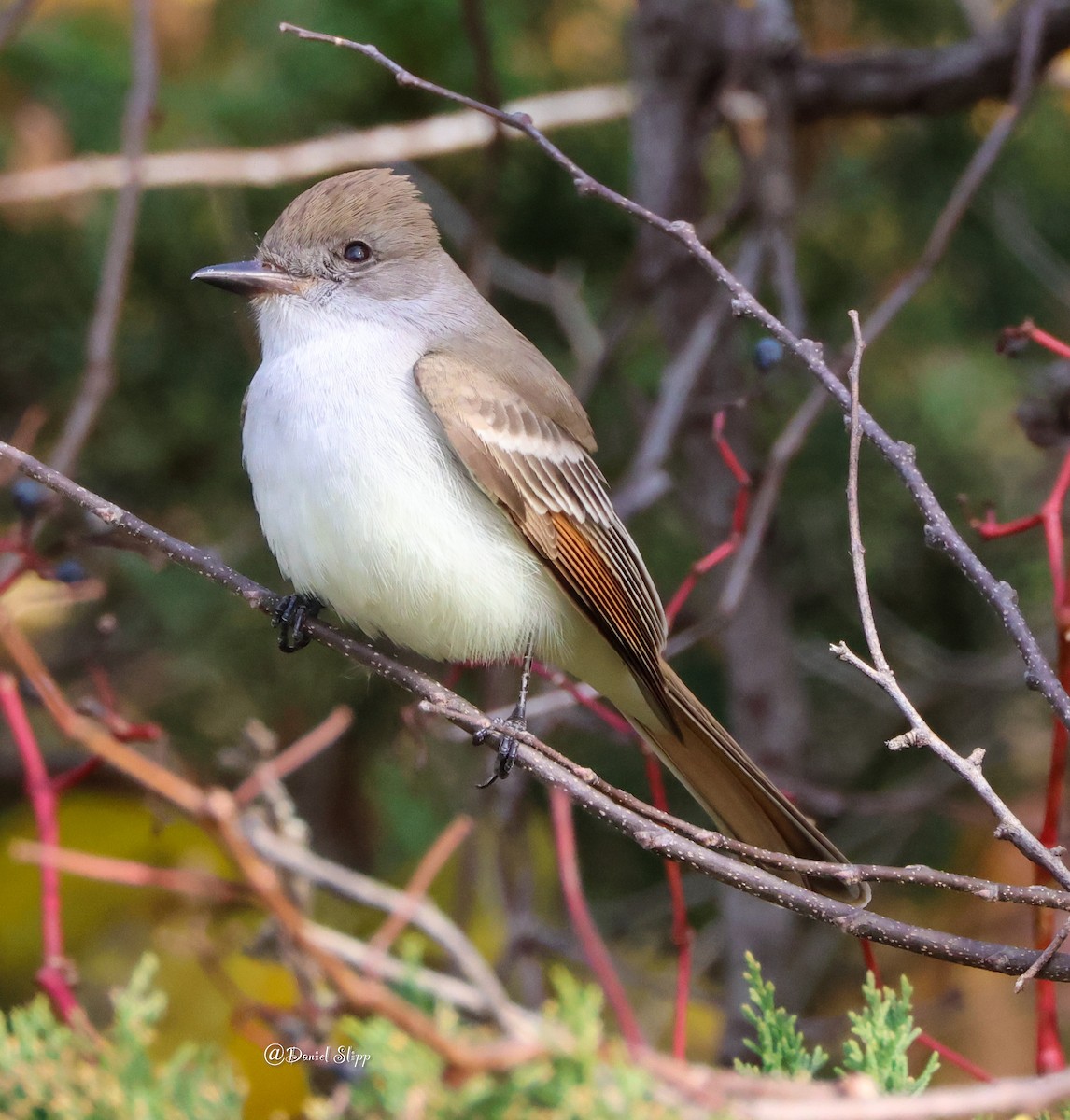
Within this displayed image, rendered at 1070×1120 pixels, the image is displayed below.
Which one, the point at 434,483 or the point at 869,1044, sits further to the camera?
the point at 434,483

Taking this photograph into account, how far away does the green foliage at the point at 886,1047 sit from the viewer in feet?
4.72

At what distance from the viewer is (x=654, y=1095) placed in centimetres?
110

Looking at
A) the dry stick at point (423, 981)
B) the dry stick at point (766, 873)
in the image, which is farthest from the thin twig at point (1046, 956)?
the dry stick at point (423, 981)

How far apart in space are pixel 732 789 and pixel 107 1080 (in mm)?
1492

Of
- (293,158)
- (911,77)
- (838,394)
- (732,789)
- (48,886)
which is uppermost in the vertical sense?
(911,77)

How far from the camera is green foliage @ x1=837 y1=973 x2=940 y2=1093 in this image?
1.44 m

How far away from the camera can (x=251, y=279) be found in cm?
274

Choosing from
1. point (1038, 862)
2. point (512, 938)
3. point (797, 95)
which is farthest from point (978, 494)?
point (1038, 862)

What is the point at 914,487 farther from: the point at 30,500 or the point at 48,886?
the point at 30,500

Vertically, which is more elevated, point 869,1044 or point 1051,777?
point 1051,777

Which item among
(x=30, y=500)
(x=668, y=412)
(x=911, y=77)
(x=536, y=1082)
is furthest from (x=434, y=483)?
(x=911, y=77)

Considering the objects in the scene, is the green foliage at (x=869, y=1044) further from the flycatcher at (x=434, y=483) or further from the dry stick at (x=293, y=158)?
the dry stick at (x=293, y=158)

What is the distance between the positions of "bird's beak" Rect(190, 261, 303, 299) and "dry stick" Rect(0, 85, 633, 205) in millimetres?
470

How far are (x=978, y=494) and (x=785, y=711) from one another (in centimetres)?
80
